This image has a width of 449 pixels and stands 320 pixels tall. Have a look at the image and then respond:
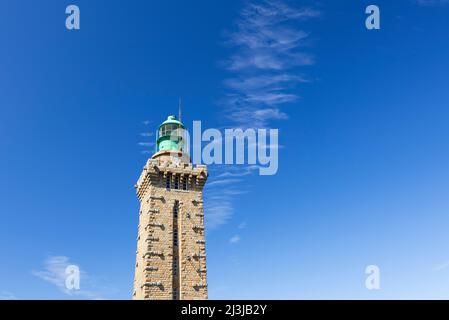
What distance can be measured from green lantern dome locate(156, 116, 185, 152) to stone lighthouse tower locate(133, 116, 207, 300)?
60.6 inches

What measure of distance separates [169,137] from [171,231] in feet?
41.1

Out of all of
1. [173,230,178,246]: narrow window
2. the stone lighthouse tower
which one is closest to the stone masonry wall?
the stone lighthouse tower

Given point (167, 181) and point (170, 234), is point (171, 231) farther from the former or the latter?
point (167, 181)

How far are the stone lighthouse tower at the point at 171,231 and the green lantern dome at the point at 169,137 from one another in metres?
1.54

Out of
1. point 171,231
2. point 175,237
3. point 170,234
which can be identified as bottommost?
point 175,237

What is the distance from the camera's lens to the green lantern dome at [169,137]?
5266 centimetres

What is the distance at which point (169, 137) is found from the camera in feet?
174

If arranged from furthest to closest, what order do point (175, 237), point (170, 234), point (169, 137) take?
point (169, 137)
point (175, 237)
point (170, 234)

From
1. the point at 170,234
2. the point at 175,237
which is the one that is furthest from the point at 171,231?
the point at 175,237

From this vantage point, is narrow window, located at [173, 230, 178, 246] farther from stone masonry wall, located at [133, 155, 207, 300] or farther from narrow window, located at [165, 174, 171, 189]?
narrow window, located at [165, 174, 171, 189]

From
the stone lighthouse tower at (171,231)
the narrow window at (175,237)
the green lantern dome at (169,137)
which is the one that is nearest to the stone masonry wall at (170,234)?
the stone lighthouse tower at (171,231)

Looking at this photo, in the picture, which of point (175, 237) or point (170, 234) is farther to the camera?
point (175, 237)
